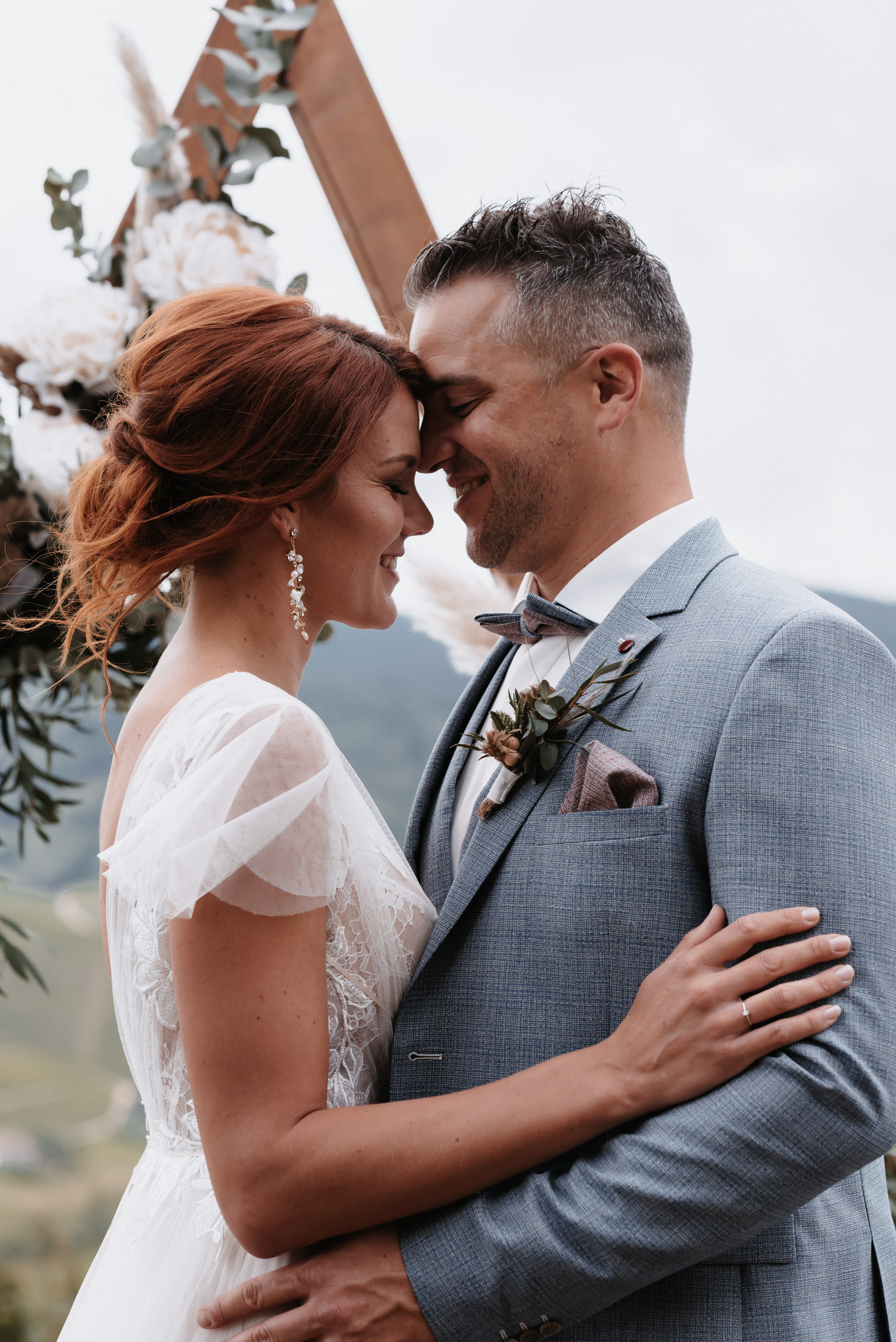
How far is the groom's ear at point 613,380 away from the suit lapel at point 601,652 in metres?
0.23

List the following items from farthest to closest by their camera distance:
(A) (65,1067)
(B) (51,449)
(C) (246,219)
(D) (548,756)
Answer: (A) (65,1067) → (C) (246,219) → (B) (51,449) → (D) (548,756)

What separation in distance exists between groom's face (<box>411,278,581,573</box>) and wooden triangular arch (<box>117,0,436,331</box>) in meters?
0.51

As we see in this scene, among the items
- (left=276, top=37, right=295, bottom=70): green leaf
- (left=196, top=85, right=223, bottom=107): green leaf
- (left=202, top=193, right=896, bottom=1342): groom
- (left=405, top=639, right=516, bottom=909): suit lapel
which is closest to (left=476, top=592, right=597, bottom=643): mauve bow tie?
(left=202, top=193, right=896, bottom=1342): groom

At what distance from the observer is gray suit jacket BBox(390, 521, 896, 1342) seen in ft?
3.33

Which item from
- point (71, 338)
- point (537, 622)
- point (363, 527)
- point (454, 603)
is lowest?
point (454, 603)

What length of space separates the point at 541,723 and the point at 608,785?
0.42ft

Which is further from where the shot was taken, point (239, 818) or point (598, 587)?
point (598, 587)

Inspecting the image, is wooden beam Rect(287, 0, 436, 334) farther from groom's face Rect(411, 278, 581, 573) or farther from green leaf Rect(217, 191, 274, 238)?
groom's face Rect(411, 278, 581, 573)

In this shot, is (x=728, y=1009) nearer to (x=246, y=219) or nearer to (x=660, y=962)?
(x=660, y=962)

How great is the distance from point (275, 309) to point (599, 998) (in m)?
0.96

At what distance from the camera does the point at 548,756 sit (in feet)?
4.15

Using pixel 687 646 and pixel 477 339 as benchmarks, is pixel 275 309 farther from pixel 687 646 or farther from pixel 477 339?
pixel 687 646

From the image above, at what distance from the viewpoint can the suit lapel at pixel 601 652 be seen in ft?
4.14

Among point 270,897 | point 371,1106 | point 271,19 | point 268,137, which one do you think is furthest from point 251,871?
point 271,19
